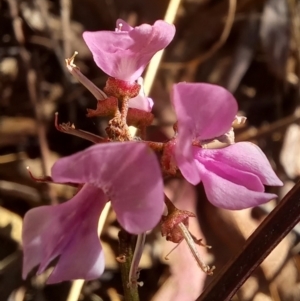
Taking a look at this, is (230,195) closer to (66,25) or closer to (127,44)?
(127,44)

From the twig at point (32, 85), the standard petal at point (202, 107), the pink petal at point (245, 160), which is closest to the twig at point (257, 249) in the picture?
the pink petal at point (245, 160)

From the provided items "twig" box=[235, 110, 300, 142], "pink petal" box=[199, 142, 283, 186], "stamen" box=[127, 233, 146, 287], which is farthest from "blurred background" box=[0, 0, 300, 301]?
"pink petal" box=[199, 142, 283, 186]

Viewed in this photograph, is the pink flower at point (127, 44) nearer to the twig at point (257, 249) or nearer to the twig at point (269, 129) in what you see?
the twig at point (257, 249)

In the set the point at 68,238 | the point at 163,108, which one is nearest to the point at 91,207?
the point at 68,238

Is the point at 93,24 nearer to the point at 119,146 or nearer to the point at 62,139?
the point at 62,139

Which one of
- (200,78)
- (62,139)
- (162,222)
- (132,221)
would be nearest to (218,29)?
(200,78)

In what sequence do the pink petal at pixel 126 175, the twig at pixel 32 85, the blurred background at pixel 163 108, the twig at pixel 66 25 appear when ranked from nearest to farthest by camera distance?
the pink petal at pixel 126 175 → the blurred background at pixel 163 108 → the twig at pixel 32 85 → the twig at pixel 66 25
